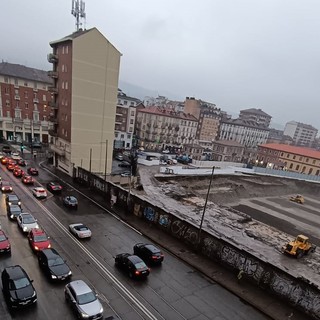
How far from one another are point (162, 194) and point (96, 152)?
19.1 m

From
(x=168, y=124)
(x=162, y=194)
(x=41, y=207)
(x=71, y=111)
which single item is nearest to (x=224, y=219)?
(x=162, y=194)

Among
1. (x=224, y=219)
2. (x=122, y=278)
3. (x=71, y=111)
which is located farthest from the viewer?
(x=71, y=111)

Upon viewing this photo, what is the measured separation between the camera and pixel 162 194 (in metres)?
55.9

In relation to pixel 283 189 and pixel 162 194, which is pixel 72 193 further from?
pixel 283 189

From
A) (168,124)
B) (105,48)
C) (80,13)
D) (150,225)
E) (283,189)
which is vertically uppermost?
(80,13)

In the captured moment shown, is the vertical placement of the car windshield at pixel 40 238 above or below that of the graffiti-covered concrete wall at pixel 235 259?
below

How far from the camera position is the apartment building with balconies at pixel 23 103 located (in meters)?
78.9

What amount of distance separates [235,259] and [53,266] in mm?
16301

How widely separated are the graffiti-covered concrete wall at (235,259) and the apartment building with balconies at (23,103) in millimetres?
61339

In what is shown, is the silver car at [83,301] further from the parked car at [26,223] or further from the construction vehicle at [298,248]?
the construction vehicle at [298,248]

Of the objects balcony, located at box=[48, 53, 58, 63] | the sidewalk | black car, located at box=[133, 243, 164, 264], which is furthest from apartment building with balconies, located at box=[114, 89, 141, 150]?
black car, located at box=[133, 243, 164, 264]

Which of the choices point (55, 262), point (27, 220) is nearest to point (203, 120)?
point (27, 220)

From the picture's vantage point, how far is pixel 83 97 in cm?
5506

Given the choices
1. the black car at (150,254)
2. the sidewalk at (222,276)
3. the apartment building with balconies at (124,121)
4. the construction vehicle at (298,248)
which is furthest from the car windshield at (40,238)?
the apartment building with balconies at (124,121)
